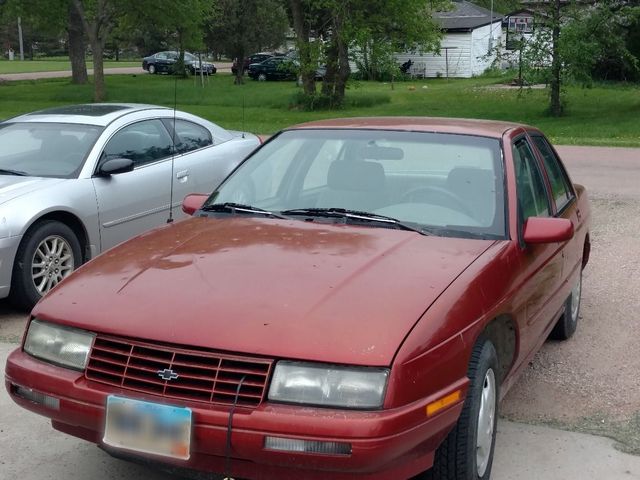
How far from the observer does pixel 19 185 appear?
6734mm

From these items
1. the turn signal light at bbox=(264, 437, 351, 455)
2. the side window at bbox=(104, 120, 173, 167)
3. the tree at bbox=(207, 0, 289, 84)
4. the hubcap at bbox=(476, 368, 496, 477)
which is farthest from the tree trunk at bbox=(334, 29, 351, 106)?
the turn signal light at bbox=(264, 437, 351, 455)

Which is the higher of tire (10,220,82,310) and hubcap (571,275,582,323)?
tire (10,220,82,310)

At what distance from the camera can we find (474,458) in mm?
3508

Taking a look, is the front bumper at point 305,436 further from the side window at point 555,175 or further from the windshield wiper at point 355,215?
the side window at point 555,175

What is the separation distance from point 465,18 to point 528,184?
52.5 m

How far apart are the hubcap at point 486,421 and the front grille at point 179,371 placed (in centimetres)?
101

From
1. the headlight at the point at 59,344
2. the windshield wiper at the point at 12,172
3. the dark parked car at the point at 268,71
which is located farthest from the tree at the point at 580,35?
the dark parked car at the point at 268,71

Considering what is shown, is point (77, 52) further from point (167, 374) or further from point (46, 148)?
point (167, 374)

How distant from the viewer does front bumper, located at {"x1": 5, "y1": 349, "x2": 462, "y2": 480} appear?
118 inches


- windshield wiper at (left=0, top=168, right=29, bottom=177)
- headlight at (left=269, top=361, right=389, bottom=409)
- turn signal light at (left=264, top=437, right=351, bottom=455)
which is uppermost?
windshield wiper at (left=0, top=168, right=29, bottom=177)

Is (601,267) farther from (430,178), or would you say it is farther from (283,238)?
(283,238)

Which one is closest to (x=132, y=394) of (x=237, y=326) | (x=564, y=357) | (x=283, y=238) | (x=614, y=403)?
(x=237, y=326)

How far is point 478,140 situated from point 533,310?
3.21 feet

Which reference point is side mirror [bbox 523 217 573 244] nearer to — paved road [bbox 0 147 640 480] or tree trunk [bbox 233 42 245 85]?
paved road [bbox 0 147 640 480]
